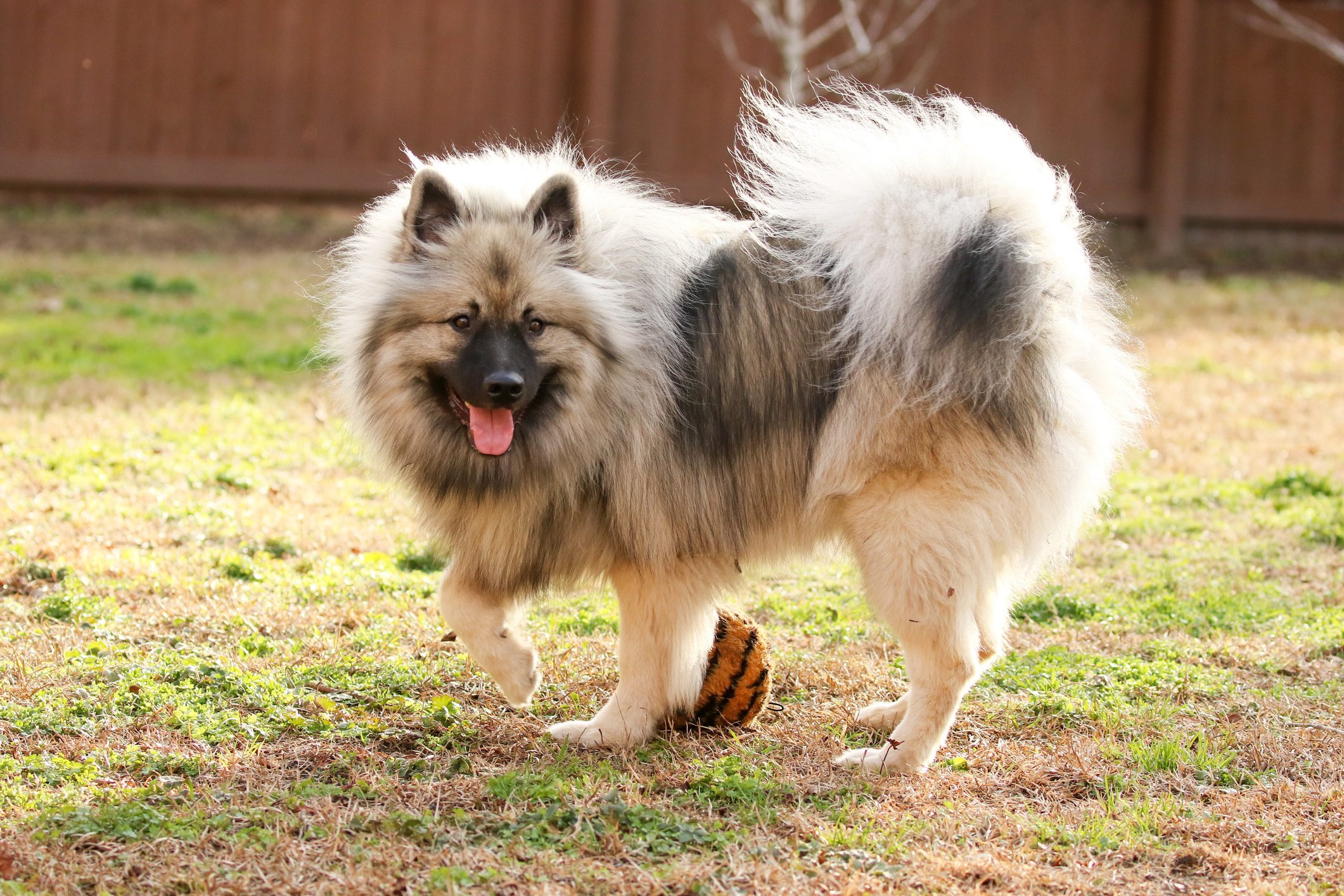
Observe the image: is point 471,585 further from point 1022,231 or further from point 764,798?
point 1022,231

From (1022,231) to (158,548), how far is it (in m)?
3.36

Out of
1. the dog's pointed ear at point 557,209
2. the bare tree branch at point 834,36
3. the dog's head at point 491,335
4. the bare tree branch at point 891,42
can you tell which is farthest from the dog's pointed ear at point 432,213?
the bare tree branch at point 891,42

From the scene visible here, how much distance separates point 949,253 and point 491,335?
4.07 feet

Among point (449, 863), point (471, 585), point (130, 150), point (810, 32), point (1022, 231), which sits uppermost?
point (810, 32)

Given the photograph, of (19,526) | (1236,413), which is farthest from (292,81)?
(1236,413)

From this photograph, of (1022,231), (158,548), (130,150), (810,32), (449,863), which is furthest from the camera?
(810,32)

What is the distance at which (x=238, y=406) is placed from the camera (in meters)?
7.08

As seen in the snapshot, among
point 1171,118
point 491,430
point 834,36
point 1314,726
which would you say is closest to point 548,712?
point 491,430

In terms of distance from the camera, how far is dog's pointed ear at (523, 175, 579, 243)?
3646 millimetres

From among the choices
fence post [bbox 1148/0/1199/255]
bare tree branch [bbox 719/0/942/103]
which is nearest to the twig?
bare tree branch [bbox 719/0/942/103]

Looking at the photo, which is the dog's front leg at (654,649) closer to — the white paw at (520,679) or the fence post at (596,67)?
the white paw at (520,679)

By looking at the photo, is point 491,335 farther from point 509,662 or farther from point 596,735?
point 596,735

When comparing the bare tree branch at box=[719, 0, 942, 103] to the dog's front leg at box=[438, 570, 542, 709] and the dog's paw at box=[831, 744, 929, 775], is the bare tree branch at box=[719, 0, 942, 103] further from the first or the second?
the dog's paw at box=[831, 744, 929, 775]

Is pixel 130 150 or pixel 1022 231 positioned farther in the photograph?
pixel 130 150
